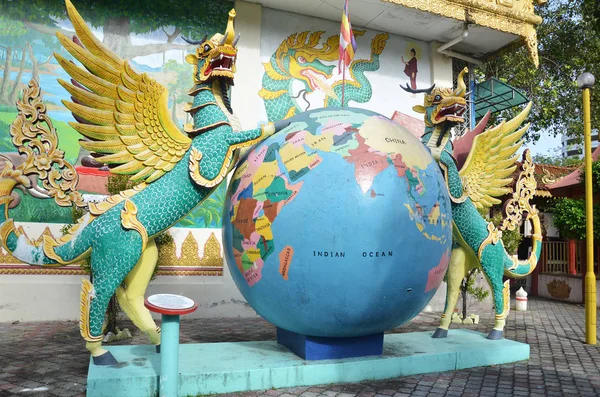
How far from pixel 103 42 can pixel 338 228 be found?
23.2ft

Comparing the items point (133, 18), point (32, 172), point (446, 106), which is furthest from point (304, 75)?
point (32, 172)

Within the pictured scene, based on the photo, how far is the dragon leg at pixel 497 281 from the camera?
627 centimetres

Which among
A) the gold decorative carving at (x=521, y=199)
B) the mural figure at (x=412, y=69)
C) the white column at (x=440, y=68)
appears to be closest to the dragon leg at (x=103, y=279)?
the gold decorative carving at (x=521, y=199)

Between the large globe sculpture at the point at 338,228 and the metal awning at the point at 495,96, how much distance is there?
28.2ft

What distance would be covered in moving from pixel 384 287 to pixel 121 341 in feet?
14.2

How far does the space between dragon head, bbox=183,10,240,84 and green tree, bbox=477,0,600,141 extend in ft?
43.2

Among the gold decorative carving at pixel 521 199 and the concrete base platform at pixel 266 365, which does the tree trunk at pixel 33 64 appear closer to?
the concrete base platform at pixel 266 365

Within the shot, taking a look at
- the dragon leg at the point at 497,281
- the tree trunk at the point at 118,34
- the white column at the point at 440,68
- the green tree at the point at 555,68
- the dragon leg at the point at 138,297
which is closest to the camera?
the dragon leg at the point at 138,297

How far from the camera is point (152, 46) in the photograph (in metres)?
9.56

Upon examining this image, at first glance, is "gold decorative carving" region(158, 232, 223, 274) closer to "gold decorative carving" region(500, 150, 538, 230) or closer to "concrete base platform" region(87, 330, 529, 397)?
"concrete base platform" region(87, 330, 529, 397)

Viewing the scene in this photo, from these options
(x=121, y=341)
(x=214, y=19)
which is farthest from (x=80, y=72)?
(x=214, y=19)

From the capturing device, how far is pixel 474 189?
654cm

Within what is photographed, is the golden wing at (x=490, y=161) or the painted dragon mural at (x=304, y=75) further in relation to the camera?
the painted dragon mural at (x=304, y=75)

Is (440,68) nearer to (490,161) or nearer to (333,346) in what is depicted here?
(490,161)
